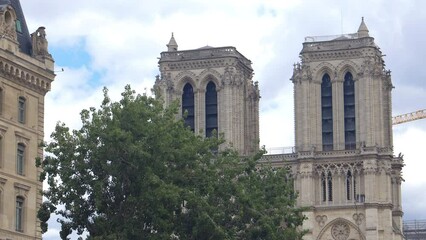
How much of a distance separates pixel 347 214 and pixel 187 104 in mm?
22877

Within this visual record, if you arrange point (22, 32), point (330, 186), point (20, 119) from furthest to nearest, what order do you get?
1. point (330, 186)
2. point (22, 32)
3. point (20, 119)

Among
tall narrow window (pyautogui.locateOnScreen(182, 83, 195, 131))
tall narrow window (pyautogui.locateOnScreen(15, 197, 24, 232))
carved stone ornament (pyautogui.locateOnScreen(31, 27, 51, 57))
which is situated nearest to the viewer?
tall narrow window (pyautogui.locateOnScreen(15, 197, 24, 232))

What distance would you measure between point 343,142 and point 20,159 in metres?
84.0

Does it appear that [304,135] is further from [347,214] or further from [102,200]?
[102,200]

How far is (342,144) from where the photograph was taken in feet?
534

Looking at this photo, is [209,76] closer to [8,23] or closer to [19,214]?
[8,23]

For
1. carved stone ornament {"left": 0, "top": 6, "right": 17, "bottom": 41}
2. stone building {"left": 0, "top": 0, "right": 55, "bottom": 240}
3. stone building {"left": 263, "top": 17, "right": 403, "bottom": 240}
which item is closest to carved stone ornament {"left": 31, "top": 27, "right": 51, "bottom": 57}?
stone building {"left": 0, "top": 0, "right": 55, "bottom": 240}

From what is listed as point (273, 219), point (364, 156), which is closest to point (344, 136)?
point (364, 156)

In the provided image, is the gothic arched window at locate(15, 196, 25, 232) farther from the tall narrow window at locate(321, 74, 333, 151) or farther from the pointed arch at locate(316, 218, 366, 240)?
the tall narrow window at locate(321, 74, 333, 151)

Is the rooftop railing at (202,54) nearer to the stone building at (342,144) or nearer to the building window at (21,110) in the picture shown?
the stone building at (342,144)

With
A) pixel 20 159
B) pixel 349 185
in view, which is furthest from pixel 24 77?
pixel 349 185

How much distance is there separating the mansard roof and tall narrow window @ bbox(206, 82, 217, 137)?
8164 cm

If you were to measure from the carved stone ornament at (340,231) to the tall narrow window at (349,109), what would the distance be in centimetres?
861

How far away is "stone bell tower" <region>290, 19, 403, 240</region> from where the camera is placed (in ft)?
527
